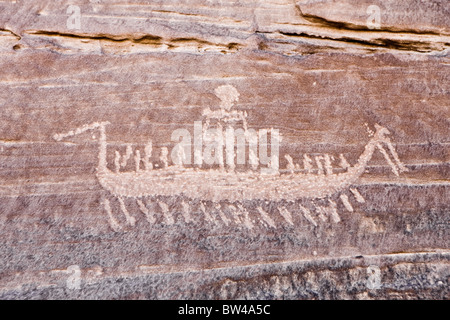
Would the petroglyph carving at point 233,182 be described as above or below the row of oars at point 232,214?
above

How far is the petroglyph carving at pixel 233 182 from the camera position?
1.30 m

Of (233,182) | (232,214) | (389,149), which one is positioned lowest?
(232,214)

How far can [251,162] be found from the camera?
Answer: 53.4 inches

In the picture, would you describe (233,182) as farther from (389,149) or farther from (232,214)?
(389,149)

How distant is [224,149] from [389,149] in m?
0.57

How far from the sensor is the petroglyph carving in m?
1.30

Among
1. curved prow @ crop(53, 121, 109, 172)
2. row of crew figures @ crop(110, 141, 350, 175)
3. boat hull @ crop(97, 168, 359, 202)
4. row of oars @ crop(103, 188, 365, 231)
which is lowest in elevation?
row of oars @ crop(103, 188, 365, 231)

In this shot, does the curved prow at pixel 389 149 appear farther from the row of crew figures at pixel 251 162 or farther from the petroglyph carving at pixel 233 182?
the row of crew figures at pixel 251 162

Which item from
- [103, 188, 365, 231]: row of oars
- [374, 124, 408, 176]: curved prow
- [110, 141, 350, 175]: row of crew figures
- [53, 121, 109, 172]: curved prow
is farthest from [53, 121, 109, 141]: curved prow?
[374, 124, 408, 176]: curved prow

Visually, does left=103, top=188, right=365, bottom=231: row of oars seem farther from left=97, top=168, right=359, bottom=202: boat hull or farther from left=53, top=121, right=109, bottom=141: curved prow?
left=53, top=121, right=109, bottom=141: curved prow

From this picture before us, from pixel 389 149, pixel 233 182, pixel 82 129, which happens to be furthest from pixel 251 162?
pixel 82 129

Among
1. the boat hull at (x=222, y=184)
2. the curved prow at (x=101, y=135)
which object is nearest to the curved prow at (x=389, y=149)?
the boat hull at (x=222, y=184)

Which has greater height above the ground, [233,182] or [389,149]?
[389,149]

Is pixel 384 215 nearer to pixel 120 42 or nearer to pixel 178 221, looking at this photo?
pixel 178 221
